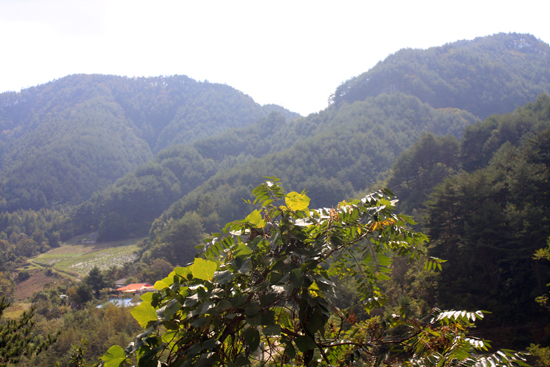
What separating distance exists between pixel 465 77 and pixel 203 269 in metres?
187

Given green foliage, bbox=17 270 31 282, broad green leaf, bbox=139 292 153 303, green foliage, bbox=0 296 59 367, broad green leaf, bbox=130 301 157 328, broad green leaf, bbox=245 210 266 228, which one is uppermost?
broad green leaf, bbox=245 210 266 228

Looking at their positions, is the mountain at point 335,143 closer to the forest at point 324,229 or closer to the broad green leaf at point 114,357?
the forest at point 324,229

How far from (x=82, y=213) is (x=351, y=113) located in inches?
4393

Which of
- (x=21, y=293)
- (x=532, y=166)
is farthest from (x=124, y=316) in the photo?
(x=21, y=293)

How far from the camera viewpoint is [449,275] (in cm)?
2598

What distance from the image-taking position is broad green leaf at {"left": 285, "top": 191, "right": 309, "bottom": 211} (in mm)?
1525

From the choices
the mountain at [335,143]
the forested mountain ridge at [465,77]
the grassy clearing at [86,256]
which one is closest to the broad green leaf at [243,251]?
the mountain at [335,143]

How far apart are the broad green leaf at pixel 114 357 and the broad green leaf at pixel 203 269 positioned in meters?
0.32

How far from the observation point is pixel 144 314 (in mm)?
1094

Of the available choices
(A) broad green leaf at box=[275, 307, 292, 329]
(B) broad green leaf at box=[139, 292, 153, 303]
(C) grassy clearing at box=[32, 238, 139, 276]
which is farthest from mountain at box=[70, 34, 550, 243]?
(B) broad green leaf at box=[139, 292, 153, 303]

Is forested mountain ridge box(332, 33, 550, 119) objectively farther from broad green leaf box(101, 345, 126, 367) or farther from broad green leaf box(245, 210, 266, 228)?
broad green leaf box(101, 345, 126, 367)

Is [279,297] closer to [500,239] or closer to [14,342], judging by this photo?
[14,342]

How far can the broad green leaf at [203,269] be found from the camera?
3.68ft

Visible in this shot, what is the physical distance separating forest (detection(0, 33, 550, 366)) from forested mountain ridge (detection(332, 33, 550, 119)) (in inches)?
40.0
